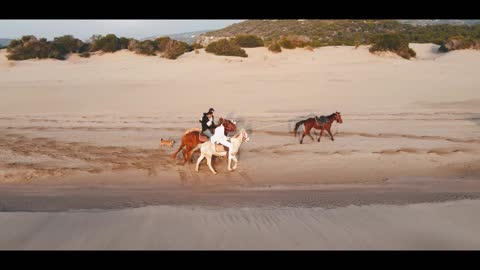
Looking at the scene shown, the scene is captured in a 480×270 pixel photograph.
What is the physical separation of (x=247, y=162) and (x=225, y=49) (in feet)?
84.9

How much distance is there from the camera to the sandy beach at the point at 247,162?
6.36m

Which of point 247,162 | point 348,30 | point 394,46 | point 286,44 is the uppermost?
point 348,30

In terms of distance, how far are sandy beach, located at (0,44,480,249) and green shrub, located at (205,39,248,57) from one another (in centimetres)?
522

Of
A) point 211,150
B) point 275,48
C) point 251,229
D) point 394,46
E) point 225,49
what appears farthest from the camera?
point 225,49

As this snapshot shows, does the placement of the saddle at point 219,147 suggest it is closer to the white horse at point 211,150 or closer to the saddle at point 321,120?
the white horse at point 211,150

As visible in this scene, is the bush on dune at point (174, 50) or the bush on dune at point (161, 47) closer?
the bush on dune at point (174, 50)

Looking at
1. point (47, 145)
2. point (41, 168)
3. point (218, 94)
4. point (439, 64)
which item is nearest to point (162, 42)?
point (218, 94)

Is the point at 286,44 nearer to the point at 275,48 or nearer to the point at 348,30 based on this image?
the point at 275,48

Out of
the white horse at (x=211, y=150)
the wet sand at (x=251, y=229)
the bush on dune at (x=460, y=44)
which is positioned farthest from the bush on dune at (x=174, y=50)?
the wet sand at (x=251, y=229)

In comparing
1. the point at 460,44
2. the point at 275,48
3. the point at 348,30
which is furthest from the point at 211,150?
the point at 348,30

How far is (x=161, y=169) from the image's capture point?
11.6 metres

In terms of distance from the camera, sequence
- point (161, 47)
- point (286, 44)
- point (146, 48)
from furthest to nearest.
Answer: point (286, 44) → point (161, 47) → point (146, 48)

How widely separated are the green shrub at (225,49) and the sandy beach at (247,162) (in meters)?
5.22

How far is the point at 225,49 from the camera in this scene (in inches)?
1458
